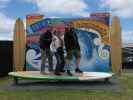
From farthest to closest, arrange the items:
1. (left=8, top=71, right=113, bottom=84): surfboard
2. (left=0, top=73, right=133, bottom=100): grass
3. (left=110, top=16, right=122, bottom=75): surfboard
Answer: (left=110, top=16, right=122, bottom=75): surfboard → (left=8, top=71, right=113, bottom=84): surfboard → (left=0, top=73, right=133, bottom=100): grass

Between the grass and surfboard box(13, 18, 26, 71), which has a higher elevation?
surfboard box(13, 18, 26, 71)

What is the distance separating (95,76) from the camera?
1820cm

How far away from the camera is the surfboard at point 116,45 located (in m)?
24.0

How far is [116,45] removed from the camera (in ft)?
79.3

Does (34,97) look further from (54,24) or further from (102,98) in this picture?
(54,24)

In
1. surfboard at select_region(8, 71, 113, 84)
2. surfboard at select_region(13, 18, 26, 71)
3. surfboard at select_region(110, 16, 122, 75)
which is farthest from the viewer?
surfboard at select_region(13, 18, 26, 71)

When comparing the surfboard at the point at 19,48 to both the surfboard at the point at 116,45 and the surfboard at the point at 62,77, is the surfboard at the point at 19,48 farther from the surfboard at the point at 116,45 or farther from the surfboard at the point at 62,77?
the surfboard at the point at 62,77

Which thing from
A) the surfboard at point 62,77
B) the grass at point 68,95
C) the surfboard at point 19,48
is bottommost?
the grass at point 68,95

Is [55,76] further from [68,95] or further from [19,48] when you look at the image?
[19,48]

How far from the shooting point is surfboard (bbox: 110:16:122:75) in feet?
78.8

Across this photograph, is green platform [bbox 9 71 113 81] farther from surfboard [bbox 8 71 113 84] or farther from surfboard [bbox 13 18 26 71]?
surfboard [bbox 13 18 26 71]

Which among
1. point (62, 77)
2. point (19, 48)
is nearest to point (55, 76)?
point (62, 77)

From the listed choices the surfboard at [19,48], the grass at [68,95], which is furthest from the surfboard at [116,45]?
the grass at [68,95]

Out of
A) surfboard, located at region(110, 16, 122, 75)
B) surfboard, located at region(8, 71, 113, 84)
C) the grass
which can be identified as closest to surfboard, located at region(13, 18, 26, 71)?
surfboard, located at region(110, 16, 122, 75)
